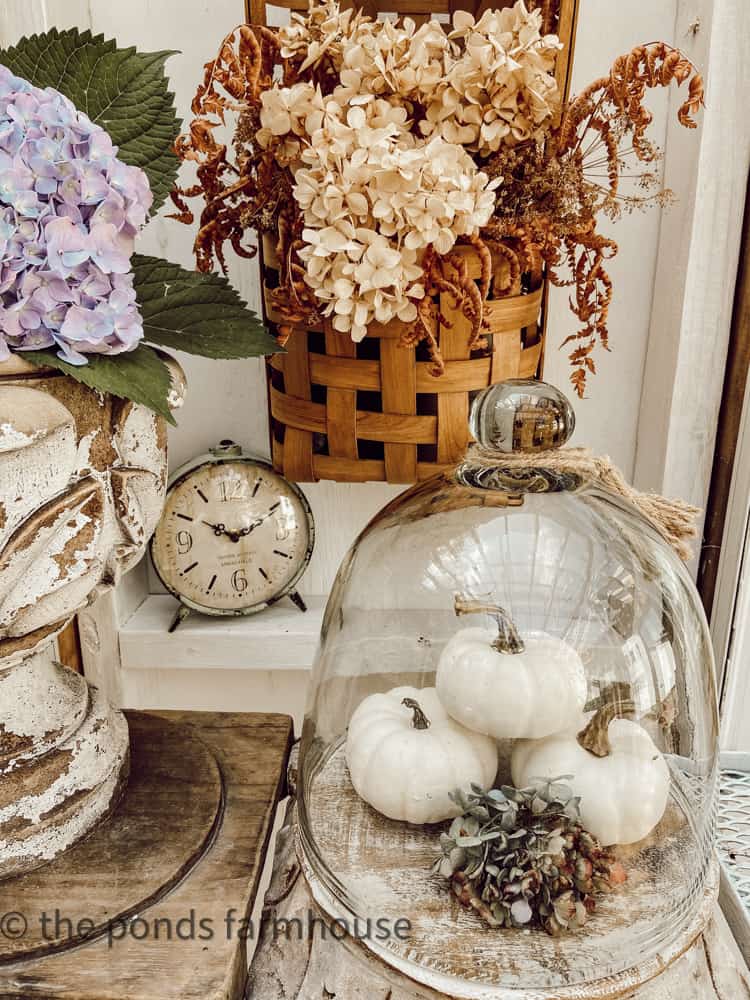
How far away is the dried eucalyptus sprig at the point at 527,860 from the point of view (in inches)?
24.2

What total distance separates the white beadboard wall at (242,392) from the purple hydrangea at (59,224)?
47cm

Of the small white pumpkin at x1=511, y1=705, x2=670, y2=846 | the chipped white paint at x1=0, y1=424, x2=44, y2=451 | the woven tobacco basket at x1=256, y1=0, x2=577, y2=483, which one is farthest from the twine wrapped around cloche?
the chipped white paint at x1=0, y1=424, x2=44, y2=451

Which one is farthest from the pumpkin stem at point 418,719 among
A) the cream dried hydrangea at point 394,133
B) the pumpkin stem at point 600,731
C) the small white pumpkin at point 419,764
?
the cream dried hydrangea at point 394,133

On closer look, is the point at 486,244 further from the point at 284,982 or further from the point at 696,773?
the point at 284,982

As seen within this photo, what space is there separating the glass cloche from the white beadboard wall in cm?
37

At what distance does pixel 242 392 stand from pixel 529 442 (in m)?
0.55

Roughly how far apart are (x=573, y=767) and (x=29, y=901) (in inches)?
18.0

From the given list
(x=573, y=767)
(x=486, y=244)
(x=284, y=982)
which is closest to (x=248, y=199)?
(x=486, y=244)

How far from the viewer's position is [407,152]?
0.69 m

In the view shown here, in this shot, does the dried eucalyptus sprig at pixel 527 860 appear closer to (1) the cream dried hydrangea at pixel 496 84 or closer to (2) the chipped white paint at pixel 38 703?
(2) the chipped white paint at pixel 38 703

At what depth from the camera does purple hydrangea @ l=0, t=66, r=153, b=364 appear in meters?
0.59

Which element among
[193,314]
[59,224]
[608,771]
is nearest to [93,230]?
[59,224]

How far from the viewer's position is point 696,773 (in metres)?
0.75

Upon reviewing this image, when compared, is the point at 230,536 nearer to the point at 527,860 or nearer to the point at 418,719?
the point at 418,719
